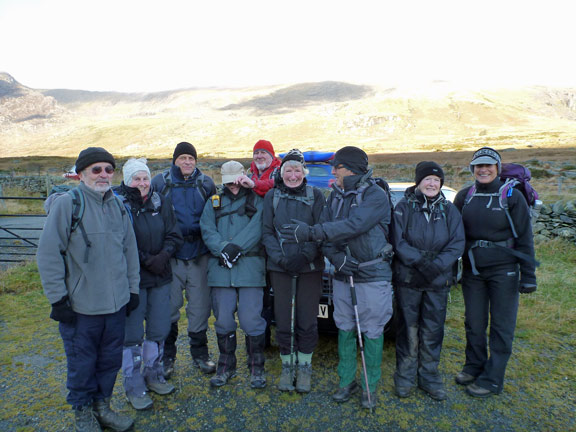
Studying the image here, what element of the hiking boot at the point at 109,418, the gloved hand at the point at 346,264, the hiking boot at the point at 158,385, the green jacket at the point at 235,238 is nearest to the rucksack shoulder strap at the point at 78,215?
the green jacket at the point at 235,238

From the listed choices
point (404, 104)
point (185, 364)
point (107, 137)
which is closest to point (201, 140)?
point (107, 137)

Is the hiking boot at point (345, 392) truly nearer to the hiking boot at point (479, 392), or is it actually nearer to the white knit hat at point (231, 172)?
the hiking boot at point (479, 392)

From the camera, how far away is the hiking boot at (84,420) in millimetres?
2971

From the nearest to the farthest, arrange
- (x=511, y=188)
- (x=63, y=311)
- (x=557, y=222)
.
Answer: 1. (x=63, y=311)
2. (x=511, y=188)
3. (x=557, y=222)

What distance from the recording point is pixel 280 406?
3.42 m

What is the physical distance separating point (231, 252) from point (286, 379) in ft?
4.41

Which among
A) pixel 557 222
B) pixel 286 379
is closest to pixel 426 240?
pixel 286 379

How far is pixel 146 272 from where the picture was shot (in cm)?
347

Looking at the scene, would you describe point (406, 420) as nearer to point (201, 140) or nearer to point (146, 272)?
point (146, 272)

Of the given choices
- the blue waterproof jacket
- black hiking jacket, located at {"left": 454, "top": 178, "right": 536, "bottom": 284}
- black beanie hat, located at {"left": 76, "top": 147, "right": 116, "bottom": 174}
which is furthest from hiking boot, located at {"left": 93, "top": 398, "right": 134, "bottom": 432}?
black hiking jacket, located at {"left": 454, "top": 178, "right": 536, "bottom": 284}

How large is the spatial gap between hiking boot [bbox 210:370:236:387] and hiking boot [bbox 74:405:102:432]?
3.39 ft

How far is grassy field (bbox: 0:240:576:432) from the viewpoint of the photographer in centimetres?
318

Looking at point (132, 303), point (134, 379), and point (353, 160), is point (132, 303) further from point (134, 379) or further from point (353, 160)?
point (353, 160)

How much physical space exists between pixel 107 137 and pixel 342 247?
6608 inches
